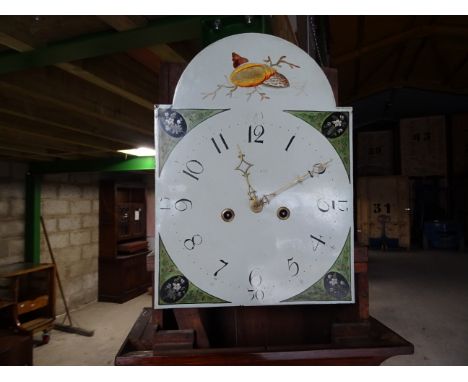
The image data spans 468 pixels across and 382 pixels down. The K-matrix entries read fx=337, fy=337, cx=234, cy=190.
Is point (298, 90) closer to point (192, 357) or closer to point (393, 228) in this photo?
point (192, 357)

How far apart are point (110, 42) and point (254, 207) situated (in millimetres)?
986

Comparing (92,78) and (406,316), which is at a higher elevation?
(92,78)

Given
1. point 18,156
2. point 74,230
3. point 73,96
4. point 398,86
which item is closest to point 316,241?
point 73,96

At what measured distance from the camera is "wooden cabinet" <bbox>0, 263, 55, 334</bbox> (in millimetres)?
4152

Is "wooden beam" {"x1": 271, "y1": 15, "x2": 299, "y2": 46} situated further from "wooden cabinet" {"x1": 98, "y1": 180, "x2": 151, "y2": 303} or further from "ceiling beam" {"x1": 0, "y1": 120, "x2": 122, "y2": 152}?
"wooden cabinet" {"x1": 98, "y1": 180, "x2": 151, "y2": 303}

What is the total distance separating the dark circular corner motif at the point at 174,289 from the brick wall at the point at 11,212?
4.79 m

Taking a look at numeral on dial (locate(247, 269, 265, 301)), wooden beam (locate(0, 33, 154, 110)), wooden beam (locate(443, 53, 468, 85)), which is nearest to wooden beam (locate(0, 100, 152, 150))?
wooden beam (locate(0, 33, 154, 110))

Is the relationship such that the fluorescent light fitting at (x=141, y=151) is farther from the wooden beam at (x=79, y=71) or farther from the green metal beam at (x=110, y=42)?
the green metal beam at (x=110, y=42)

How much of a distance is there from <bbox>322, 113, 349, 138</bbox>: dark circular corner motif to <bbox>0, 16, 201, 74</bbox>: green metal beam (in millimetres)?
581

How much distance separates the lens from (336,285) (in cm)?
88

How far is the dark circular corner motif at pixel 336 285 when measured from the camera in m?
0.87

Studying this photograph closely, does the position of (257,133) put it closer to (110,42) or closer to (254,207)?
(254,207)

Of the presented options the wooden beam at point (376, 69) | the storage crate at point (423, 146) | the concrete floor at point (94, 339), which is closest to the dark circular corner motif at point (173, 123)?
the concrete floor at point (94, 339)
